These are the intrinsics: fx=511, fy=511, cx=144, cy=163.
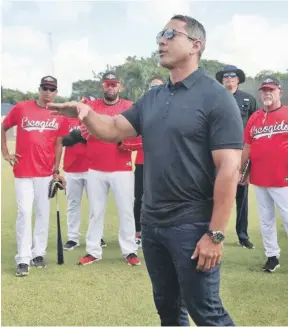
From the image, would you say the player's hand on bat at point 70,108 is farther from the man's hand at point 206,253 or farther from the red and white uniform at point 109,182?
the red and white uniform at point 109,182

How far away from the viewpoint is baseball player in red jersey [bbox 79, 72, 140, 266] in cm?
611

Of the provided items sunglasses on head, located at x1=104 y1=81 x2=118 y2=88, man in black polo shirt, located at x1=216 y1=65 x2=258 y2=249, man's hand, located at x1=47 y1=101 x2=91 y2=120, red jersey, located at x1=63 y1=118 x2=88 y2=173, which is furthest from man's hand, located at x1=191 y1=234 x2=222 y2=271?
red jersey, located at x1=63 y1=118 x2=88 y2=173

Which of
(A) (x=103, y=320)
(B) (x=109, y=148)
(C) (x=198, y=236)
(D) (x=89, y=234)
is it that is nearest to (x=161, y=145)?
(C) (x=198, y=236)

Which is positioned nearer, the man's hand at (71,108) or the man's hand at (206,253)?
the man's hand at (206,253)

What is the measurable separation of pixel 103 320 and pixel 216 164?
2096 millimetres

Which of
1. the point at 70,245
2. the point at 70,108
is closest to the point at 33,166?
the point at 70,245

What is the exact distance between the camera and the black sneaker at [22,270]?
561 cm

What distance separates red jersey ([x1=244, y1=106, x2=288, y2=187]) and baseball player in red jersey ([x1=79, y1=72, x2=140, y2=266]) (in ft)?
5.00

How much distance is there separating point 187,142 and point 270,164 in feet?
10.3

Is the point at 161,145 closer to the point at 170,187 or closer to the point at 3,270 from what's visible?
the point at 170,187

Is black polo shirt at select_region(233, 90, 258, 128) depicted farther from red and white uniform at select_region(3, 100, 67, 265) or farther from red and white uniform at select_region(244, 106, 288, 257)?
red and white uniform at select_region(3, 100, 67, 265)

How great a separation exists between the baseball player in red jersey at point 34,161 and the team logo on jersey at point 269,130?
2293 millimetres

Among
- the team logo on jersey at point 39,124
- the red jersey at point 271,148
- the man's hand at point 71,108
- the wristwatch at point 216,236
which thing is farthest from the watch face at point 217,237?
the team logo on jersey at point 39,124

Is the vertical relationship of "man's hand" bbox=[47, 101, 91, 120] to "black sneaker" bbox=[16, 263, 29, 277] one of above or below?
above
